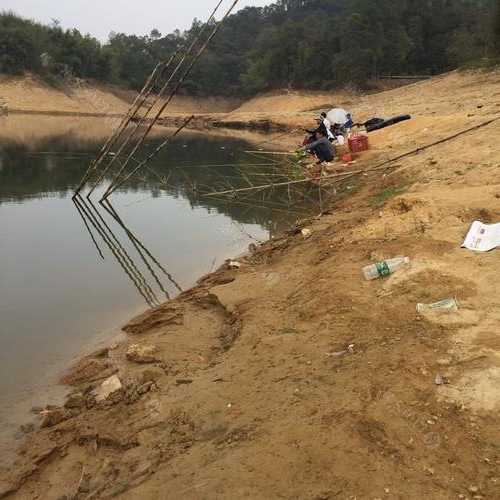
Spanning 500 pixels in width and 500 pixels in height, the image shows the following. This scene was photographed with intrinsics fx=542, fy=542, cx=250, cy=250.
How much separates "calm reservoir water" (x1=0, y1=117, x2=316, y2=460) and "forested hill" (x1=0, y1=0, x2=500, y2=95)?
2051 centimetres

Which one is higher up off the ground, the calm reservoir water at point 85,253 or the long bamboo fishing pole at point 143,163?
the long bamboo fishing pole at point 143,163

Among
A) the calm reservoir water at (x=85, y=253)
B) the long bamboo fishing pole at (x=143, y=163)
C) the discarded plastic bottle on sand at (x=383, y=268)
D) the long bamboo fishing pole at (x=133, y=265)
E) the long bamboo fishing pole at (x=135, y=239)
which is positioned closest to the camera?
the discarded plastic bottle on sand at (x=383, y=268)

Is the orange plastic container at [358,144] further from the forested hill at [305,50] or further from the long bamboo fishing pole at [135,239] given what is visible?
the forested hill at [305,50]

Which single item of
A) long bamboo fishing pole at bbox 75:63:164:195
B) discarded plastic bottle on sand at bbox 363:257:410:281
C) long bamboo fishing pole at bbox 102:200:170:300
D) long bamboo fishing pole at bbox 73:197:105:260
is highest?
long bamboo fishing pole at bbox 75:63:164:195

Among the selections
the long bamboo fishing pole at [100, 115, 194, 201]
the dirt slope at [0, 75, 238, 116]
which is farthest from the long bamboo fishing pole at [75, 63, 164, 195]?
the dirt slope at [0, 75, 238, 116]

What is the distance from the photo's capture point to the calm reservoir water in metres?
5.54

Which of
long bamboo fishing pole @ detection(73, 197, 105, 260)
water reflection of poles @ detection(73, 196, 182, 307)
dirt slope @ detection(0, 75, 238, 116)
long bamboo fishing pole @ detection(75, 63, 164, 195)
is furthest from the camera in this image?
dirt slope @ detection(0, 75, 238, 116)

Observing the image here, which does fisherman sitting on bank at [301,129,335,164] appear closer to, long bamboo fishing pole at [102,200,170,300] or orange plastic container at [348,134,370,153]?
orange plastic container at [348,134,370,153]

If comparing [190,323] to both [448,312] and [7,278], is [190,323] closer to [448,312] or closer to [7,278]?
[448,312]

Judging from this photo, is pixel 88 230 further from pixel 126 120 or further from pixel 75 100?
pixel 75 100

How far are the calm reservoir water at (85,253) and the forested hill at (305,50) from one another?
2051 centimetres

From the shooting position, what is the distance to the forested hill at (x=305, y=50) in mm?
40531

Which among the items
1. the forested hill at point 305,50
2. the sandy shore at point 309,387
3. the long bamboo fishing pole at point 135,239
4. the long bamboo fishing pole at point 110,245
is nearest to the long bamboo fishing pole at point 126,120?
the long bamboo fishing pole at point 110,245

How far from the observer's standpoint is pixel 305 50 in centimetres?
4547
